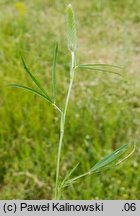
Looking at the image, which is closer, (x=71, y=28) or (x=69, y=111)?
(x=71, y=28)

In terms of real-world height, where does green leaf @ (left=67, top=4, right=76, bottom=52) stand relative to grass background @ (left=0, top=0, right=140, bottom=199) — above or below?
below

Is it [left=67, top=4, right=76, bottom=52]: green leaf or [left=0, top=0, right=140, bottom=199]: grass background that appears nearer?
[left=67, top=4, right=76, bottom=52]: green leaf

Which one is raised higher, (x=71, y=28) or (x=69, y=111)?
(x=69, y=111)

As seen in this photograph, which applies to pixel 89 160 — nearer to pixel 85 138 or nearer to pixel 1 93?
pixel 85 138

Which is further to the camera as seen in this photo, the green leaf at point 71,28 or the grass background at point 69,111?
the grass background at point 69,111

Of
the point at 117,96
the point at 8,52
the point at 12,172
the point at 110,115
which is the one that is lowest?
the point at 12,172

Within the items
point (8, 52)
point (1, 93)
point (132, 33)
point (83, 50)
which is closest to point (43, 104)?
point (1, 93)

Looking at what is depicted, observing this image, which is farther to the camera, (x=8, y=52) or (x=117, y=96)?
(x=8, y=52)

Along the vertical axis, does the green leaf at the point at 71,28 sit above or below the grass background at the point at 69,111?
below
